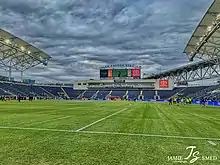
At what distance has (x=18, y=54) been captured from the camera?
58719 mm

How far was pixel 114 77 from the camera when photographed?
105 m

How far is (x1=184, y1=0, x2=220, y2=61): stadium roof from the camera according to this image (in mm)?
26594

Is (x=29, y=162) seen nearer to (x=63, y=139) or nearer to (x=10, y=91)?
(x=63, y=139)

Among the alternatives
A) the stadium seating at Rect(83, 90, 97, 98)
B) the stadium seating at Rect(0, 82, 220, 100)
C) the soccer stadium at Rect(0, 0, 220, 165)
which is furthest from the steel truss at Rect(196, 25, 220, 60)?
the stadium seating at Rect(83, 90, 97, 98)

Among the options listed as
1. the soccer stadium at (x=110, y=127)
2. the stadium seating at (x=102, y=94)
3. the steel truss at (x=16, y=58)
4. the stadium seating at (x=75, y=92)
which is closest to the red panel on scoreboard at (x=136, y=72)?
the stadium seating at (x=75, y=92)

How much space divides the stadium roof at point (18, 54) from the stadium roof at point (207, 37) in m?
31.7

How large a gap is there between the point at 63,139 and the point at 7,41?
4447 centimetres

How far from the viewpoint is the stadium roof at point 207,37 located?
87.2 ft

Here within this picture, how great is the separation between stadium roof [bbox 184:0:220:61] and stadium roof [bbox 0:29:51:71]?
31.7m

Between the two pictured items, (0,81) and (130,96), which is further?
(130,96)

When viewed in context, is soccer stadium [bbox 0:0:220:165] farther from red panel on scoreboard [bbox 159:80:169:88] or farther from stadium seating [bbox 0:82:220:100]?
red panel on scoreboard [bbox 159:80:169:88]

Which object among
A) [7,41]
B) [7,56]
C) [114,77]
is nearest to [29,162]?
[7,41]

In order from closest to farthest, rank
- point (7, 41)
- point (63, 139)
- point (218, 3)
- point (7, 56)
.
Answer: point (63, 139) → point (218, 3) → point (7, 41) → point (7, 56)

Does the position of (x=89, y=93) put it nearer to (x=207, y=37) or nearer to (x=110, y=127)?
(x=207, y=37)
